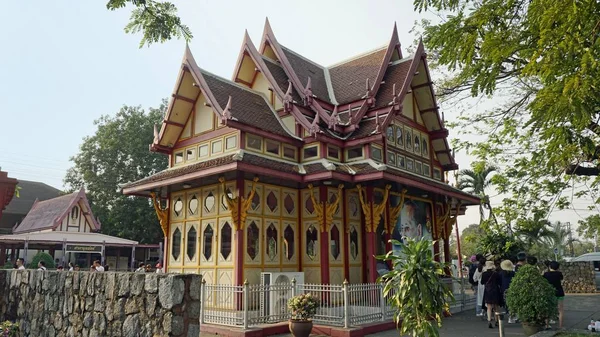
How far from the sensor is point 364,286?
39.1 ft

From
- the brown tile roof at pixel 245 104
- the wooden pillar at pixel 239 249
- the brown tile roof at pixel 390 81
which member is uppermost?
the brown tile roof at pixel 390 81

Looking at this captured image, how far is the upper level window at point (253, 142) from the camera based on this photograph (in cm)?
1449

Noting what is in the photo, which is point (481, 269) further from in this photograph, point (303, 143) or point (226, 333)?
point (226, 333)

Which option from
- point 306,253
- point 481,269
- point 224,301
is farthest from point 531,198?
point 224,301

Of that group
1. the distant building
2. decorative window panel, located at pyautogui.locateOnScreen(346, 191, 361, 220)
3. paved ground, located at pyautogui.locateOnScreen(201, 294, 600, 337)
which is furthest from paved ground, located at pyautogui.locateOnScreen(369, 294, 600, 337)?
the distant building

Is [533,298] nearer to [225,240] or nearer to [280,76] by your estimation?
[225,240]

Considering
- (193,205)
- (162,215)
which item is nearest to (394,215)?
(193,205)

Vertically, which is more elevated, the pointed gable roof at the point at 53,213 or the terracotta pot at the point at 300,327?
the pointed gable roof at the point at 53,213

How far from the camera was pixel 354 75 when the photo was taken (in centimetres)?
1969

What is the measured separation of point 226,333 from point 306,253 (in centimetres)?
477

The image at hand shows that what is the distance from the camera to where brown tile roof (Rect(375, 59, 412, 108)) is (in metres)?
17.4

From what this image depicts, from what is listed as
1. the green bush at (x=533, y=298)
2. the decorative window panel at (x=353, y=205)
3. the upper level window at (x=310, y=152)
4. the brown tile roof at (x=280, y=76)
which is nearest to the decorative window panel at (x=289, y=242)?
the decorative window panel at (x=353, y=205)

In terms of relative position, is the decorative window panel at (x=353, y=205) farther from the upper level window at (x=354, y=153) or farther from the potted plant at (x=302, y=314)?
the potted plant at (x=302, y=314)

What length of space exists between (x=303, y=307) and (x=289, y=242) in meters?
4.43
